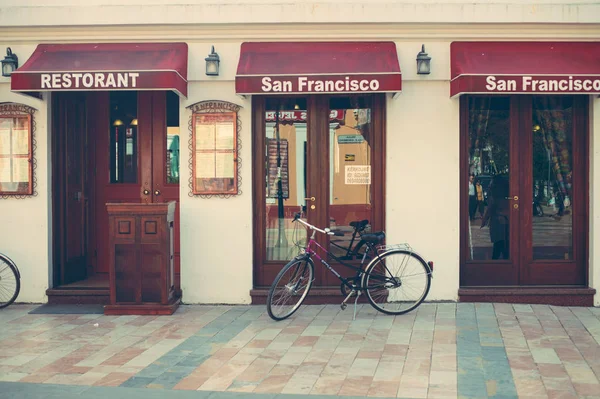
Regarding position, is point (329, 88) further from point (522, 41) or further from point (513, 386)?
point (513, 386)

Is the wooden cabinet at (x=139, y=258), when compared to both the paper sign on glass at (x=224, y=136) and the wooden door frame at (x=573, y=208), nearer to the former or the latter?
the paper sign on glass at (x=224, y=136)

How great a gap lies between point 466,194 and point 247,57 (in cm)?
323

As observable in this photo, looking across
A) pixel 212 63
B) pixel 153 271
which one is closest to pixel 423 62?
pixel 212 63

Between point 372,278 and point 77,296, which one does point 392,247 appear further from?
point 77,296

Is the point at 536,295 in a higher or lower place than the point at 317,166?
lower

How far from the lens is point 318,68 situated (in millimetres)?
8422

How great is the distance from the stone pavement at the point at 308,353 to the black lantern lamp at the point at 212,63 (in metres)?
2.92

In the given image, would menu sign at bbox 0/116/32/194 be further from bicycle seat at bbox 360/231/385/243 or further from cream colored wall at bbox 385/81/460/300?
cream colored wall at bbox 385/81/460/300

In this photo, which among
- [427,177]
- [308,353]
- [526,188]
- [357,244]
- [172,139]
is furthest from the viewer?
[172,139]

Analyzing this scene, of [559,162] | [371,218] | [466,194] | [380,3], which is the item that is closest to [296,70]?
[380,3]

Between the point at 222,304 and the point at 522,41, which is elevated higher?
the point at 522,41

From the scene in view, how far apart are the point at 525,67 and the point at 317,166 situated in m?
2.76

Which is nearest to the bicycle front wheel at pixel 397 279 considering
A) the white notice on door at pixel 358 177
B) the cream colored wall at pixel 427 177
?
the cream colored wall at pixel 427 177

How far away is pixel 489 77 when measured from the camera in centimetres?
813
